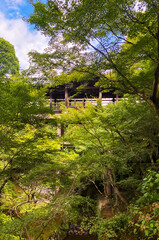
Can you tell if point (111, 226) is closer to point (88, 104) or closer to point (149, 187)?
point (149, 187)

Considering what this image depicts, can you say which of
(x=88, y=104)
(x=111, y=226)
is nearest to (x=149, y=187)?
(x=111, y=226)

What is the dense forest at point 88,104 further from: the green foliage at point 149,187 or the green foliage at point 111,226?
the green foliage at point 149,187

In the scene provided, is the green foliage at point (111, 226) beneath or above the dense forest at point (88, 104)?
beneath

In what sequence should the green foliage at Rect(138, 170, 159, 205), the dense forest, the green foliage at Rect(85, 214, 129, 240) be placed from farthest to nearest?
1. the green foliage at Rect(85, 214, 129, 240)
2. the dense forest
3. the green foliage at Rect(138, 170, 159, 205)

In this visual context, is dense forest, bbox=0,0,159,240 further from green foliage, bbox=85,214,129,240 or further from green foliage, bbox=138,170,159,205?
green foliage, bbox=138,170,159,205

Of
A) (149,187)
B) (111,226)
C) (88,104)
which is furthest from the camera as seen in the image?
(88,104)

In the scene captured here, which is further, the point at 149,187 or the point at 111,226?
the point at 111,226

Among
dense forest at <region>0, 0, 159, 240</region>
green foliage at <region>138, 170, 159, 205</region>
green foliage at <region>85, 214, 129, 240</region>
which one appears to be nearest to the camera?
green foliage at <region>138, 170, 159, 205</region>

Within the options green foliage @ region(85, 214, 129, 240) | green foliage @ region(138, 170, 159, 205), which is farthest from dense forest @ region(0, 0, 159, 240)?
green foliage @ region(138, 170, 159, 205)

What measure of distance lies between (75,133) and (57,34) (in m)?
3.58

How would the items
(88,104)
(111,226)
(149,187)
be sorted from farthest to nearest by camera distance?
(88,104) < (111,226) < (149,187)

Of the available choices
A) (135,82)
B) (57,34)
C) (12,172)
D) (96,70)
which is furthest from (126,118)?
(12,172)

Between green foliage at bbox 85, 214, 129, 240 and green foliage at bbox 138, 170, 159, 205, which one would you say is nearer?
green foliage at bbox 138, 170, 159, 205

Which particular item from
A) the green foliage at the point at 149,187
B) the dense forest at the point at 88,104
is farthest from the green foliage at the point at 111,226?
the green foliage at the point at 149,187
